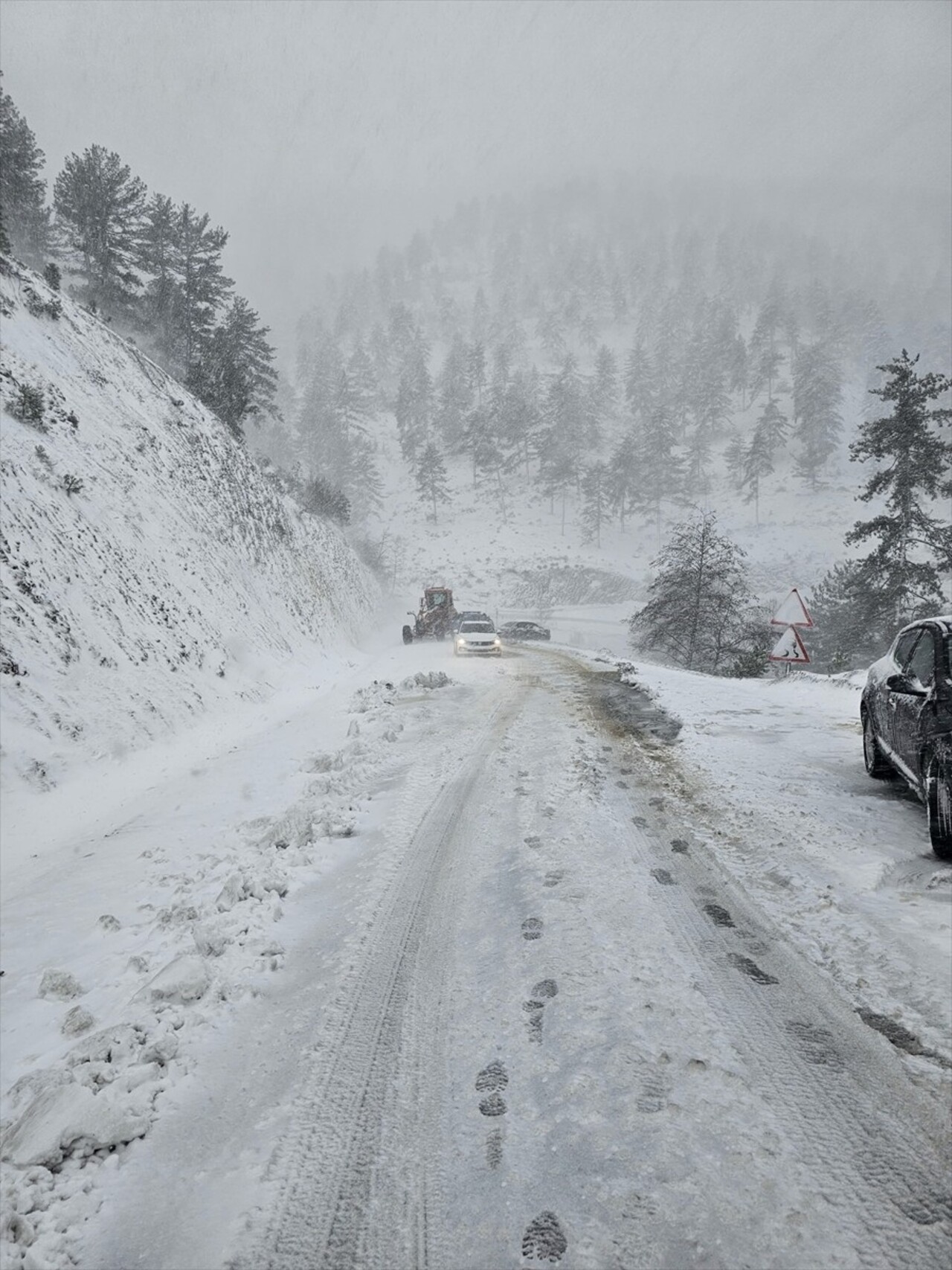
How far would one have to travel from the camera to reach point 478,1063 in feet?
8.12

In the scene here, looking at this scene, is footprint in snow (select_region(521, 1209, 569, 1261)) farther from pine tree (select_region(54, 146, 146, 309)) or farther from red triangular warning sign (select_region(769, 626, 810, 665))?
pine tree (select_region(54, 146, 146, 309))

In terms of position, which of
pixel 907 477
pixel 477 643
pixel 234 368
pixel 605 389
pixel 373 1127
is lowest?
pixel 373 1127

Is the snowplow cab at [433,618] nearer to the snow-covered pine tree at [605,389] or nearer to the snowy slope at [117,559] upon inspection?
the snowy slope at [117,559]

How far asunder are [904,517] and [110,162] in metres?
37.2

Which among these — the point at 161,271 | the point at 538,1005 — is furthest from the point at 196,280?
the point at 538,1005

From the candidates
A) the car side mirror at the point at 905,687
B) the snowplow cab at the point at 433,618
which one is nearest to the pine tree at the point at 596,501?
the snowplow cab at the point at 433,618

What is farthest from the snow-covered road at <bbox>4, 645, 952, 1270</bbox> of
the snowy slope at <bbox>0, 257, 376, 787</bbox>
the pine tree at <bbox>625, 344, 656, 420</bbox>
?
the pine tree at <bbox>625, 344, 656, 420</bbox>

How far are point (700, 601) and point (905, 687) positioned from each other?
20.2 meters

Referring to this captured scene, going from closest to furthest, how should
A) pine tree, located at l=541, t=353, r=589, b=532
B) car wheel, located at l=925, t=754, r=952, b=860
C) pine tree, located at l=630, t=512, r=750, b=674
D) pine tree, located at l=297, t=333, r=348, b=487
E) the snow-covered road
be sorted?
the snow-covered road → car wheel, located at l=925, t=754, r=952, b=860 → pine tree, located at l=630, t=512, r=750, b=674 → pine tree, located at l=541, t=353, r=589, b=532 → pine tree, located at l=297, t=333, r=348, b=487

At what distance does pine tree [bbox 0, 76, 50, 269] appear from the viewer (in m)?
27.1

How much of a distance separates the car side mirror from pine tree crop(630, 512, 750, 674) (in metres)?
19.0

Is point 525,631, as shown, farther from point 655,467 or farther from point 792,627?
point 655,467

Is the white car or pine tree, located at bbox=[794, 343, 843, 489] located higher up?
pine tree, located at bbox=[794, 343, 843, 489]

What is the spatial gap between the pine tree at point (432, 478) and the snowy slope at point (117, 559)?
41035mm
